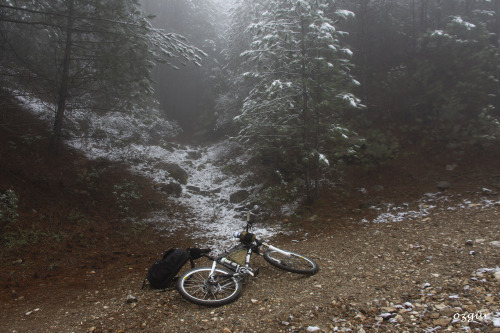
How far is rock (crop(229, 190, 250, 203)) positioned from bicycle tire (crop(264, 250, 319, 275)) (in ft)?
22.2

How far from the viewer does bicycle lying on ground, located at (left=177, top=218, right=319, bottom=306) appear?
4859mm

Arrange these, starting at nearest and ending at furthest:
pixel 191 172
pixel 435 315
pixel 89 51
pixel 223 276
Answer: pixel 435 315 → pixel 223 276 → pixel 89 51 → pixel 191 172

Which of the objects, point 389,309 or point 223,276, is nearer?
point 389,309

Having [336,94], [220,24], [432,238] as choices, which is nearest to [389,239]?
Answer: [432,238]

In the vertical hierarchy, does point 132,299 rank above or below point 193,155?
below

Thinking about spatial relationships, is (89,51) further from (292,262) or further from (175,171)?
(292,262)

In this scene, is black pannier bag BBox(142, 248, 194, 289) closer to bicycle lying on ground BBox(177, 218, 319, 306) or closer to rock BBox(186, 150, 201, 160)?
bicycle lying on ground BBox(177, 218, 319, 306)

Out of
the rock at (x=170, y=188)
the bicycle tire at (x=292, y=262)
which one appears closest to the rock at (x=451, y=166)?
the bicycle tire at (x=292, y=262)

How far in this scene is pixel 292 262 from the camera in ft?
20.4

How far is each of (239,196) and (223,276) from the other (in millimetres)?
8088

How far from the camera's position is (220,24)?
92.8 ft

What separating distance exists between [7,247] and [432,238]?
435 inches

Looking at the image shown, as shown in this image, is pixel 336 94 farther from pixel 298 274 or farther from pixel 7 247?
pixel 7 247

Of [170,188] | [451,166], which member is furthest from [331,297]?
[451,166]
